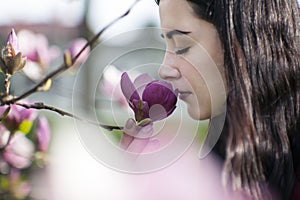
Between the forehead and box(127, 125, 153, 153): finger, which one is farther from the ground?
the forehead

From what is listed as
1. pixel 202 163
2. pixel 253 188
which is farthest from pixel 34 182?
pixel 253 188

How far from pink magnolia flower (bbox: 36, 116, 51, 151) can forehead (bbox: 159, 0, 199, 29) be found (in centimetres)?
23

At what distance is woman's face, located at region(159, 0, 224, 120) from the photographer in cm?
93

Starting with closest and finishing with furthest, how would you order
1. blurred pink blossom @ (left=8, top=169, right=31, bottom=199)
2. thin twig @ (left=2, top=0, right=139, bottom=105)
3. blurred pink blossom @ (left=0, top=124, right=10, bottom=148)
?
1. thin twig @ (left=2, top=0, right=139, bottom=105)
2. blurred pink blossom @ (left=0, top=124, right=10, bottom=148)
3. blurred pink blossom @ (left=8, top=169, right=31, bottom=199)

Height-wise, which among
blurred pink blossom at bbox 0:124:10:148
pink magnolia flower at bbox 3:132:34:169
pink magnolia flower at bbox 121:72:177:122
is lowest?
pink magnolia flower at bbox 3:132:34:169

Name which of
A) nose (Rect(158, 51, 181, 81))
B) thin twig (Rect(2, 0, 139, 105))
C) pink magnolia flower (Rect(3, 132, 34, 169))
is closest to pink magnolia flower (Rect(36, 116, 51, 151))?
pink magnolia flower (Rect(3, 132, 34, 169))

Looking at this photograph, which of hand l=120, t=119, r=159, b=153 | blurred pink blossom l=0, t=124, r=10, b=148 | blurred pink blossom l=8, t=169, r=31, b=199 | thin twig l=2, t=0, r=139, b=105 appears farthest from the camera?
blurred pink blossom l=8, t=169, r=31, b=199

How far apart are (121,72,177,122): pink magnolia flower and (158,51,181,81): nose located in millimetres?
120

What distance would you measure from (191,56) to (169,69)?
0.12 ft

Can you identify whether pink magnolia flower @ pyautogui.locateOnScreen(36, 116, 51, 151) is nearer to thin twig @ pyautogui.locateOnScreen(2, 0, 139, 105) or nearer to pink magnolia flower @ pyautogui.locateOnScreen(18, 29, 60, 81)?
pink magnolia flower @ pyautogui.locateOnScreen(18, 29, 60, 81)

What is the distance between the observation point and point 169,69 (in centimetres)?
93

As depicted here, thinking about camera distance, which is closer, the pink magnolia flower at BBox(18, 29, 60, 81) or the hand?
the hand

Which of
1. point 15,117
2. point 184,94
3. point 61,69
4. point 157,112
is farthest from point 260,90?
point 61,69

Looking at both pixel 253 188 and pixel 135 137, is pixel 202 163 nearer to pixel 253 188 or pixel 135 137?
pixel 253 188
